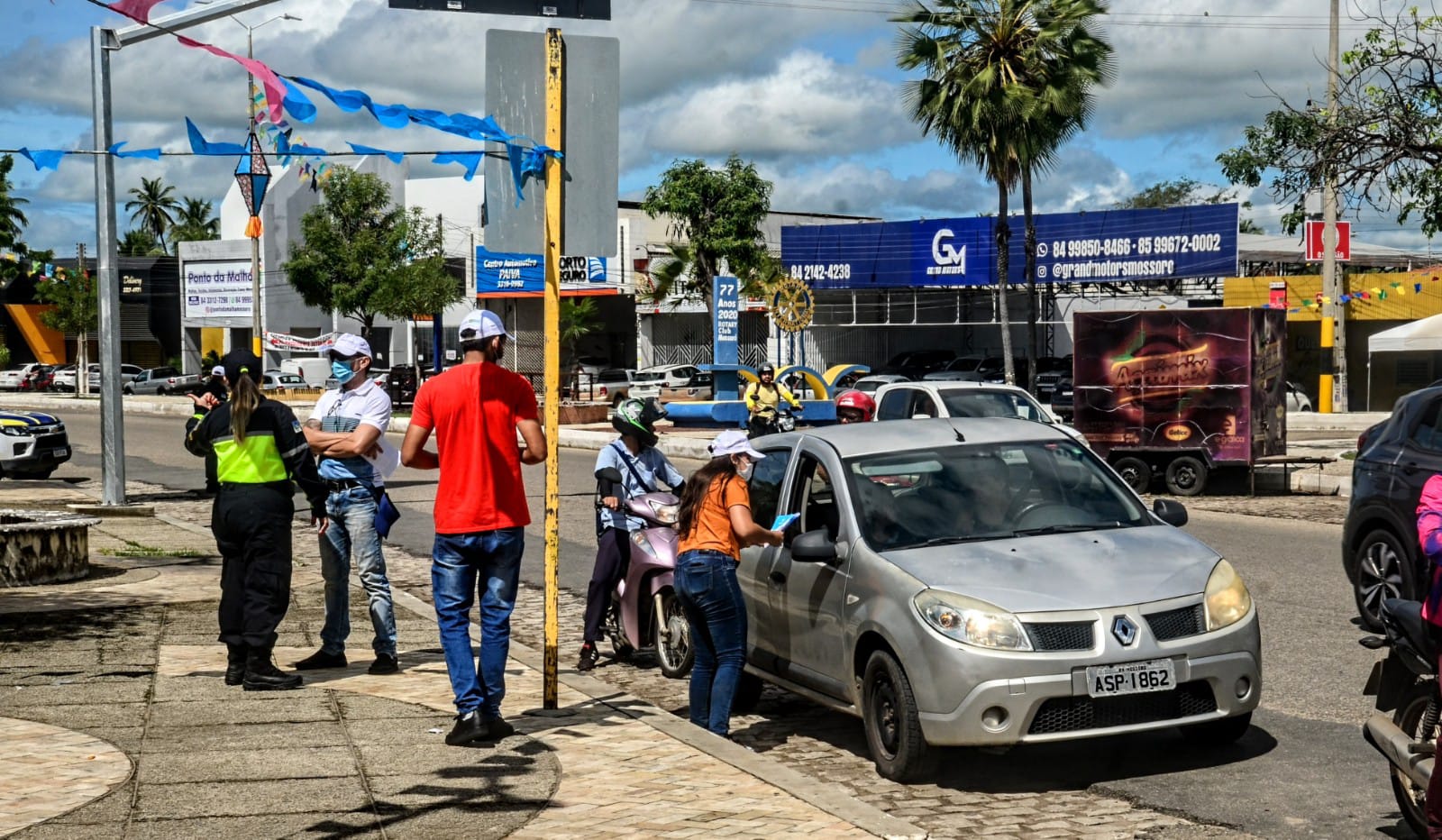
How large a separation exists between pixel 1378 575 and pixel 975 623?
4.74m

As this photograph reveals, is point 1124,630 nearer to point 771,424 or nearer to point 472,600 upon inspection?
point 472,600

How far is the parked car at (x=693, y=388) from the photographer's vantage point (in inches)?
2124

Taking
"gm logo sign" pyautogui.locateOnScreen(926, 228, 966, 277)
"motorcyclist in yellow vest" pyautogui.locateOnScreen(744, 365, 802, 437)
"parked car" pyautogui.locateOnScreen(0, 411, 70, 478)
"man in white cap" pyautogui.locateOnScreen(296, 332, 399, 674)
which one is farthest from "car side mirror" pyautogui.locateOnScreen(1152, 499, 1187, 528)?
"gm logo sign" pyautogui.locateOnScreen(926, 228, 966, 277)

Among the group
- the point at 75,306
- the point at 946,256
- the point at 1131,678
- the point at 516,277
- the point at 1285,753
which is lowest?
the point at 1285,753

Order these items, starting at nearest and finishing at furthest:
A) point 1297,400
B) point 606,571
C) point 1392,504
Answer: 1. point 606,571
2. point 1392,504
3. point 1297,400

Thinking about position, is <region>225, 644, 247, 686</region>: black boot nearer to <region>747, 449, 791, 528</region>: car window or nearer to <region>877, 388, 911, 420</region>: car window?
<region>747, 449, 791, 528</region>: car window

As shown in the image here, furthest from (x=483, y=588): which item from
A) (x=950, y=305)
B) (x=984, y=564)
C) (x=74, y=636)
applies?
(x=950, y=305)

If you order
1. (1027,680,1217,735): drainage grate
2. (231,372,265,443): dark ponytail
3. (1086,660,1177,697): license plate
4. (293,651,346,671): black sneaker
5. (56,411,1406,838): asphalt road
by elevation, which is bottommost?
(56,411,1406,838): asphalt road

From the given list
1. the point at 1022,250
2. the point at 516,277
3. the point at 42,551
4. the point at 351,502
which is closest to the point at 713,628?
the point at 351,502

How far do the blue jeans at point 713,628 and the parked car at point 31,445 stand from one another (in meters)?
19.7

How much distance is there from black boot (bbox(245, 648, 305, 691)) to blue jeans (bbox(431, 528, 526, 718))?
5.58ft

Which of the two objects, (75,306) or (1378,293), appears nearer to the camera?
(1378,293)

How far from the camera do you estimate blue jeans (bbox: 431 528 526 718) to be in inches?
272

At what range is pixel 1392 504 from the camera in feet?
32.3
